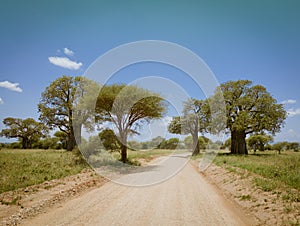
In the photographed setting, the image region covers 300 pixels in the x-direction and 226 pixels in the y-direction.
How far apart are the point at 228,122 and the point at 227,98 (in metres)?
3.82

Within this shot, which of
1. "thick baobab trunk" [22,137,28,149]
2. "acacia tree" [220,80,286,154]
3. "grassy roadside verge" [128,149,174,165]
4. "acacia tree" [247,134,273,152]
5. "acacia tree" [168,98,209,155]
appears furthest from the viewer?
"thick baobab trunk" [22,137,28,149]

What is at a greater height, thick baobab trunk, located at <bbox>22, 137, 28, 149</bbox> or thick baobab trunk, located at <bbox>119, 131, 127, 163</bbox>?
thick baobab trunk, located at <bbox>119, 131, 127, 163</bbox>

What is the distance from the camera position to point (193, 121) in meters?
35.9

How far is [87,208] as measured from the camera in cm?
683

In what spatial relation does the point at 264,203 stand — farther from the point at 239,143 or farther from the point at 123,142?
the point at 239,143

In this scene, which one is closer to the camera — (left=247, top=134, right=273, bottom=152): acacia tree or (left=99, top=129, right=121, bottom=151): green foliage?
(left=99, top=129, right=121, bottom=151): green foliage

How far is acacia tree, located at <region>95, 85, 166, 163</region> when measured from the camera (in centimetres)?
1820

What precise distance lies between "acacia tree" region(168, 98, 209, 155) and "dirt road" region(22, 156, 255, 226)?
25.5 metres

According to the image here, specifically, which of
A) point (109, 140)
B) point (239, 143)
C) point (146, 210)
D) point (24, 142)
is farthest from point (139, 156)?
point (24, 142)

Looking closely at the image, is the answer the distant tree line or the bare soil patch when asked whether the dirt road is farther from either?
the distant tree line

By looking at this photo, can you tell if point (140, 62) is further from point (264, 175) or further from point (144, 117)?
point (264, 175)

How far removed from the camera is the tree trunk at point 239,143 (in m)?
31.0

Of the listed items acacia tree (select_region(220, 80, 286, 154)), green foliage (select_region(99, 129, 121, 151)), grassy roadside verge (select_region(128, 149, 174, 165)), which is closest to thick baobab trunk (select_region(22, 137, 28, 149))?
grassy roadside verge (select_region(128, 149, 174, 165))

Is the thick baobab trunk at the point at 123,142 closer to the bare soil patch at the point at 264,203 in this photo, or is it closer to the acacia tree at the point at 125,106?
the acacia tree at the point at 125,106
